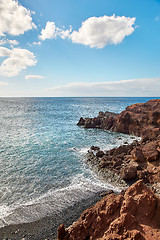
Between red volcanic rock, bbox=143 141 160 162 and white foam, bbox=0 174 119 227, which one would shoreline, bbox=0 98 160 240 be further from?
white foam, bbox=0 174 119 227

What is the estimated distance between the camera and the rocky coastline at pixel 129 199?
6270 mm

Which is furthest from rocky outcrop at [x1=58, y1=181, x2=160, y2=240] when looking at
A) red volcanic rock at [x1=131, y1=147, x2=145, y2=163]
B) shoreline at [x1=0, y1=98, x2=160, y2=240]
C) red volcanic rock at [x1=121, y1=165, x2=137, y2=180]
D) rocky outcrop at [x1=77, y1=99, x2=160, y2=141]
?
rocky outcrop at [x1=77, y1=99, x2=160, y2=141]

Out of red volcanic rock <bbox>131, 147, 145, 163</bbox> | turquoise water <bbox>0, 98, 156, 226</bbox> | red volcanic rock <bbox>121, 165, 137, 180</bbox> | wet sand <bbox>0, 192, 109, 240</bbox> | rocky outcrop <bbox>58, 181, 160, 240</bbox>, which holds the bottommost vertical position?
wet sand <bbox>0, 192, 109, 240</bbox>

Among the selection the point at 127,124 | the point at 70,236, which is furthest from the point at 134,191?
the point at 127,124

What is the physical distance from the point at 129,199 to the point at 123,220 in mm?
1247

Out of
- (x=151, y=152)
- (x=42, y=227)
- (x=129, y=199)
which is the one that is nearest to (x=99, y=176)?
(x=151, y=152)

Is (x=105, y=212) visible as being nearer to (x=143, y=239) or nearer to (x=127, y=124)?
(x=143, y=239)

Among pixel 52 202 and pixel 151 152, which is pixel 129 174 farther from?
pixel 52 202

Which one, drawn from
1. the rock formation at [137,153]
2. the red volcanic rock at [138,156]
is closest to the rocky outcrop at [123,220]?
the rock formation at [137,153]

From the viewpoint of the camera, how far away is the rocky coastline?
627 centimetres

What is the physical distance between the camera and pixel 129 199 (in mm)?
7293

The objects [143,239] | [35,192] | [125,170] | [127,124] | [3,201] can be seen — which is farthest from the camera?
[127,124]

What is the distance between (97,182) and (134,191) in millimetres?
9363

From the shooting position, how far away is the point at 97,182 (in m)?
16.8
